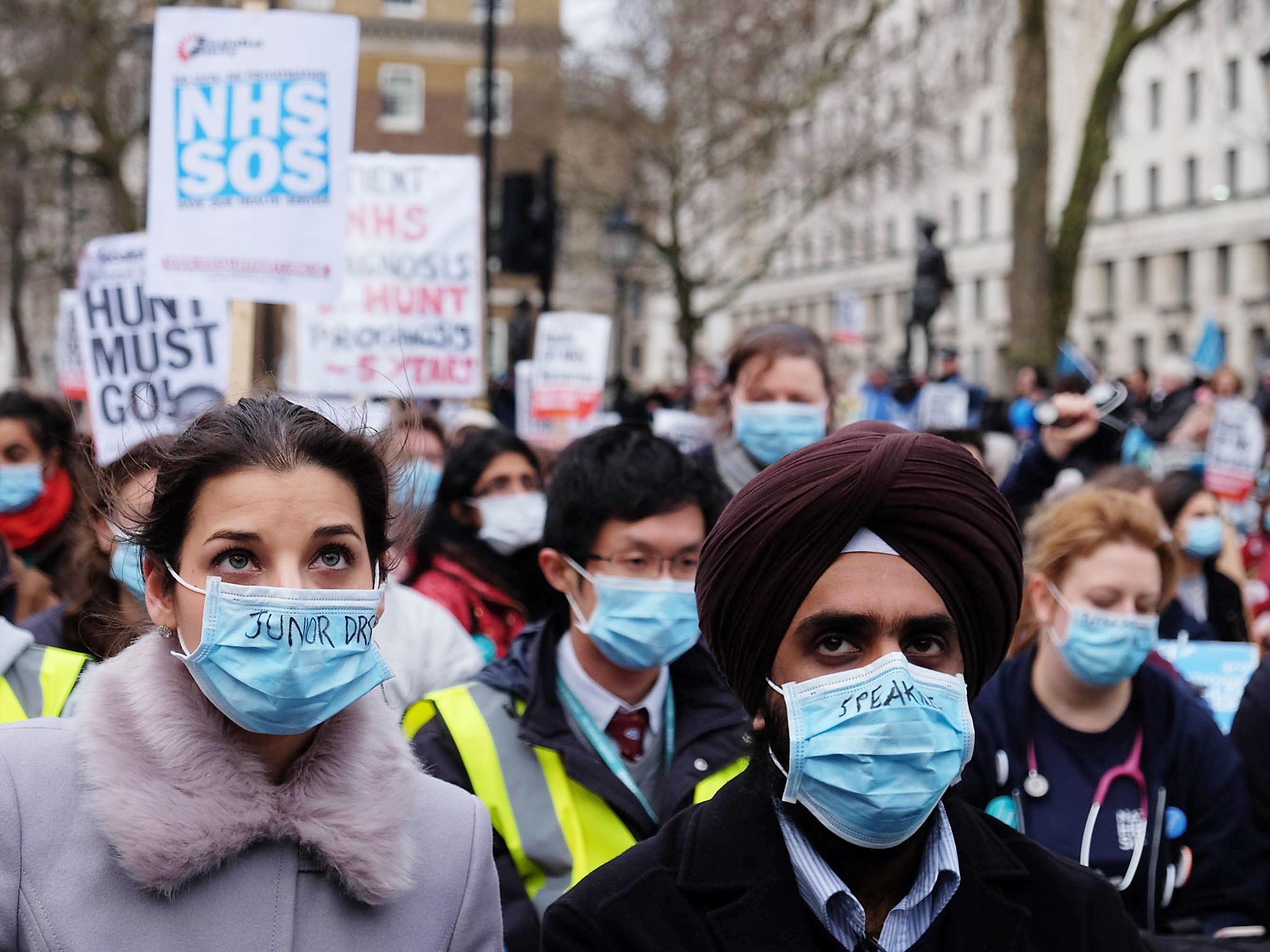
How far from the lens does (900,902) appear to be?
2459 millimetres

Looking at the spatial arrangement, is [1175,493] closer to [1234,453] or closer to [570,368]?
[1234,453]

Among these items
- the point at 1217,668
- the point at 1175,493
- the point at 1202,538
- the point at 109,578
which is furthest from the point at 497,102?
the point at 109,578

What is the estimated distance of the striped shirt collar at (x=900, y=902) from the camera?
7.82ft

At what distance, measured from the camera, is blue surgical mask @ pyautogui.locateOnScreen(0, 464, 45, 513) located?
629 centimetres

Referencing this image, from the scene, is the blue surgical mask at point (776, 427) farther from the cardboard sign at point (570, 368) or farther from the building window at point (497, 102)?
the building window at point (497, 102)

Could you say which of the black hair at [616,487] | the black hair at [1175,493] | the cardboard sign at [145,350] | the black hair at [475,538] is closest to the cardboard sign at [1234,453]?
the black hair at [1175,493]

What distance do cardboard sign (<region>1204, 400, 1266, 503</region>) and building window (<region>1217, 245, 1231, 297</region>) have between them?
159ft

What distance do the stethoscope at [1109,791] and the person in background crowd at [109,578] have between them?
7.00 feet

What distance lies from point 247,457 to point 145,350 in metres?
4.09

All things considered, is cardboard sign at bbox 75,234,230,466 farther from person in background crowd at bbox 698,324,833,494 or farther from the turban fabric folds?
the turban fabric folds

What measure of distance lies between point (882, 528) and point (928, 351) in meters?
22.1

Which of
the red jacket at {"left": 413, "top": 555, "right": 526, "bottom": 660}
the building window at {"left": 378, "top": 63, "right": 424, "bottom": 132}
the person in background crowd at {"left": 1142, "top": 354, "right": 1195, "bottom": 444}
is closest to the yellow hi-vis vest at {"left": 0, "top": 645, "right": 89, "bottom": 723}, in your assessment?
the red jacket at {"left": 413, "top": 555, "right": 526, "bottom": 660}

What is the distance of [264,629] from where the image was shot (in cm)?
269

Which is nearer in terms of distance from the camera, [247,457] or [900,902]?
[900,902]
